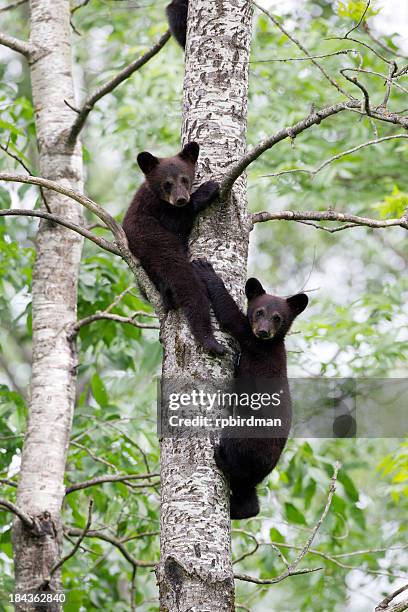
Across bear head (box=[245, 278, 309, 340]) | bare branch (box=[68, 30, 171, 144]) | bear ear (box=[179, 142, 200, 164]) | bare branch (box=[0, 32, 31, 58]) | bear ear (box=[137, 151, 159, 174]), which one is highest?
bare branch (box=[0, 32, 31, 58])

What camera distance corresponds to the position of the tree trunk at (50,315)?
4776 millimetres

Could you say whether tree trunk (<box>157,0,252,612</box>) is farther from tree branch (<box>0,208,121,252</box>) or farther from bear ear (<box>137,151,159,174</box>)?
bear ear (<box>137,151,159,174</box>)

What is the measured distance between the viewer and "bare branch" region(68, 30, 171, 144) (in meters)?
5.19

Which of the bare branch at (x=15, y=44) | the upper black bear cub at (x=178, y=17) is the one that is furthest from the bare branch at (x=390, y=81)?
the bare branch at (x=15, y=44)

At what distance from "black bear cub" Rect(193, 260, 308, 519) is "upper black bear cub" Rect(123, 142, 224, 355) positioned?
0.11 meters

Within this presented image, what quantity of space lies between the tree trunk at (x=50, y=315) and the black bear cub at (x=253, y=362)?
48.5 inches

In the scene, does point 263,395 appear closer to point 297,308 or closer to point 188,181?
point 297,308

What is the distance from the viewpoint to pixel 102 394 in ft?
20.2

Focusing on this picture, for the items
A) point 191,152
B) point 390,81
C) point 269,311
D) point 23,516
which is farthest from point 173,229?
point 23,516

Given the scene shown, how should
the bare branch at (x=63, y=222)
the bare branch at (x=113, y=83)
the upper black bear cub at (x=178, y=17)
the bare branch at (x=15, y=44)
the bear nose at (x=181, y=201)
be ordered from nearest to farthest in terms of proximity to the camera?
the bare branch at (x=63, y=222), the bear nose at (x=181, y=201), the bare branch at (x=113, y=83), the bare branch at (x=15, y=44), the upper black bear cub at (x=178, y=17)

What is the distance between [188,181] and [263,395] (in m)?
1.23

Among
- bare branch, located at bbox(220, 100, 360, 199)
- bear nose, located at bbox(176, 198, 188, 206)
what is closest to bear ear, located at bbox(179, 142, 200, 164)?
bear nose, located at bbox(176, 198, 188, 206)

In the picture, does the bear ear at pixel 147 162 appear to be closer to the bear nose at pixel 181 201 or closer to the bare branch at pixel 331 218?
the bear nose at pixel 181 201

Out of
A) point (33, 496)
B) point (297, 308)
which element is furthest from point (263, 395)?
point (33, 496)
